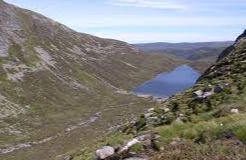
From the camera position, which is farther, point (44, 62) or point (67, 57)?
point (67, 57)

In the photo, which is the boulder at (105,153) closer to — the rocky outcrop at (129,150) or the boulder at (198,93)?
the rocky outcrop at (129,150)

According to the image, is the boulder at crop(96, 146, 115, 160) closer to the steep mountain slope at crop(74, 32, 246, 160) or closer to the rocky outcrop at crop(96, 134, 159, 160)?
the rocky outcrop at crop(96, 134, 159, 160)

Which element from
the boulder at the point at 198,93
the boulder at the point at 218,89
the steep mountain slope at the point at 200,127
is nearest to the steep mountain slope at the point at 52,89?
the boulder at the point at 198,93

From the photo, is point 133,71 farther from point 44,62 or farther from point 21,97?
point 21,97

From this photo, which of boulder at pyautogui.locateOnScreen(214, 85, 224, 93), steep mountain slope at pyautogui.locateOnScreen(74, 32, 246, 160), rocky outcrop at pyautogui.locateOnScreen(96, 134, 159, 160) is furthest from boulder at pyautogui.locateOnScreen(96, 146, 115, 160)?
boulder at pyautogui.locateOnScreen(214, 85, 224, 93)

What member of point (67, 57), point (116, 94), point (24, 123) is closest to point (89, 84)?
point (116, 94)

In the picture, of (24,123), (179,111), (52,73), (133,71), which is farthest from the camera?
(133,71)
